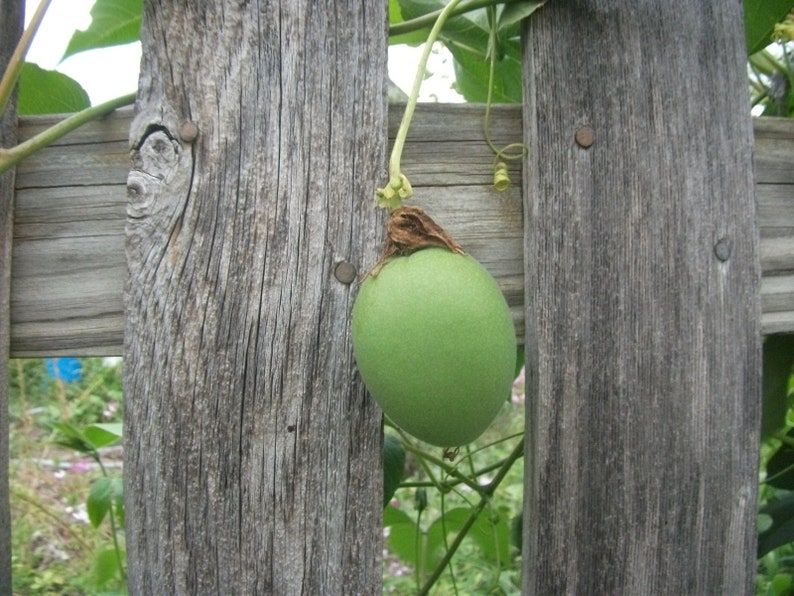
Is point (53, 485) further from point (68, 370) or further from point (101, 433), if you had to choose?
point (101, 433)

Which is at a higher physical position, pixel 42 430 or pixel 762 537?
pixel 762 537

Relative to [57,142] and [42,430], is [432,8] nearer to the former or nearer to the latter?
[57,142]

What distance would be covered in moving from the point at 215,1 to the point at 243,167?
0.19 m

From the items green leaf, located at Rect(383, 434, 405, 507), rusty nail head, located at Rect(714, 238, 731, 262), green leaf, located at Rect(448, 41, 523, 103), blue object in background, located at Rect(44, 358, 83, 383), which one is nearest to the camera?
rusty nail head, located at Rect(714, 238, 731, 262)

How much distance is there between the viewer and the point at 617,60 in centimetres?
96

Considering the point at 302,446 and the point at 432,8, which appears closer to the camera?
the point at 302,446

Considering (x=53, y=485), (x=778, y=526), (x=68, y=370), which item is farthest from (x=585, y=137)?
(x=68, y=370)

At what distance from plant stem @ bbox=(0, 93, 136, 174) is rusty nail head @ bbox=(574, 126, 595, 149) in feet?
1.76

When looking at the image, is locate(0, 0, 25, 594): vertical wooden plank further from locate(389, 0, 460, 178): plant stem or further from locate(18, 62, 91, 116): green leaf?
locate(389, 0, 460, 178): plant stem

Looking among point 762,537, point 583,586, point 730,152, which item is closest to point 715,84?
point 730,152

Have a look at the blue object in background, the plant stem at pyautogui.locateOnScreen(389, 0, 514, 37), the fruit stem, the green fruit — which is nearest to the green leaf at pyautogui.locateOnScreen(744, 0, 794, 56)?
the plant stem at pyautogui.locateOnScreen(389, 0, 514, 37)

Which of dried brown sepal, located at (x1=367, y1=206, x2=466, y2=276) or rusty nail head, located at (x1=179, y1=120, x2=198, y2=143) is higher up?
rusty nail head, located at (x1=179, y1=120, x2=198, y2=143)

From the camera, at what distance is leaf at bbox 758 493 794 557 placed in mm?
1263

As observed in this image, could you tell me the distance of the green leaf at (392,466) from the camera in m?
1.10
